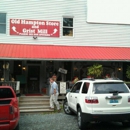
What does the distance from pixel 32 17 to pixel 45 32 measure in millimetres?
1404

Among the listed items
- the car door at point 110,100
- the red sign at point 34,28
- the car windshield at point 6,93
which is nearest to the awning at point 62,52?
the red sign at point 34,28

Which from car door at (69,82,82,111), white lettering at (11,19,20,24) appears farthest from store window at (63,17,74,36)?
car door at (69,82,82,111)

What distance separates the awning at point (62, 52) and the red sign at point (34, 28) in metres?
0.88

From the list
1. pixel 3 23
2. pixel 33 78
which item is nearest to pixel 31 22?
pixel 3 23

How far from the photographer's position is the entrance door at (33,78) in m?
15.1

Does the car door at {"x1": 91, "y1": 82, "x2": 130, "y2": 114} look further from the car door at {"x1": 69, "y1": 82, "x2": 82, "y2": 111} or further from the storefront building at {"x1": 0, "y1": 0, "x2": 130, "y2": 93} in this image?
the storefront building at {"x1": 0, "y1": 0, "x2": 130, "y2": 93}

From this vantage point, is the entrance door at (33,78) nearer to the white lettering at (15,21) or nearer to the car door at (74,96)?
the white lettering at (15,21)

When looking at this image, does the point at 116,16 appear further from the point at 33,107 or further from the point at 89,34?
the point at 33,107

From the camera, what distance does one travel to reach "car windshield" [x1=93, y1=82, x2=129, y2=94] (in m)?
6.81

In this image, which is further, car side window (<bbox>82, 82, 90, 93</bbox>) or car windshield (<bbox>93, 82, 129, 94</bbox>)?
car side window (<bbox>82, 82, 90, 93</bbox>)

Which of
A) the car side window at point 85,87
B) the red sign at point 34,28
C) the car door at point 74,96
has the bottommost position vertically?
the car door at point 74,96

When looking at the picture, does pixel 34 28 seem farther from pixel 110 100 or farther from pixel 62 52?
pixel 110 100

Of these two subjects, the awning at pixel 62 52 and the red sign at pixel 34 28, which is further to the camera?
the red sign at pixel 34 28

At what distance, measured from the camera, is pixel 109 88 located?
271 inches
